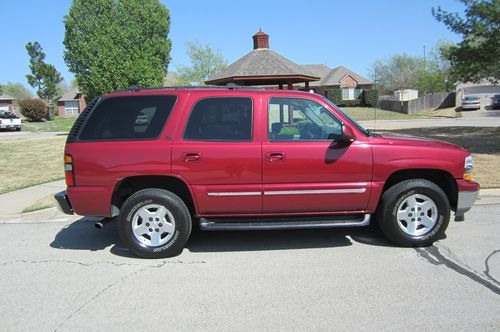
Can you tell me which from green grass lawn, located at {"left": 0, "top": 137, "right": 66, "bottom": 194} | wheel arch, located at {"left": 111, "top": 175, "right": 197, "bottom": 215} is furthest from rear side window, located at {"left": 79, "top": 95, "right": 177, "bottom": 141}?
green grass lawn, located at {"left": 0, "top": 137, "right": 66, "bottom": 194}

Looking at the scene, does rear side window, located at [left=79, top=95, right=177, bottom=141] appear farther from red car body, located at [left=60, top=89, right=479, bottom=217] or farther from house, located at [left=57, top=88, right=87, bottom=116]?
house, located at [left=57, top=88, right=87, bottom=116]

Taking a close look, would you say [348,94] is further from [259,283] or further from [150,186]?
[259,283]

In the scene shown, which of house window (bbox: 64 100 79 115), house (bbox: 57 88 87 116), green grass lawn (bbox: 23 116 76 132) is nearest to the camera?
green grass lawn (bbox: 23 116 76 132)

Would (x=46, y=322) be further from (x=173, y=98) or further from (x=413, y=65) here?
(x=413, y=65)

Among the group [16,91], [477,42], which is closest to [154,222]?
[477,42]

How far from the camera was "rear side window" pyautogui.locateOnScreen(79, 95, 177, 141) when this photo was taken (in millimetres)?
5094

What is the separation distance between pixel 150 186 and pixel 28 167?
9385 millimetres

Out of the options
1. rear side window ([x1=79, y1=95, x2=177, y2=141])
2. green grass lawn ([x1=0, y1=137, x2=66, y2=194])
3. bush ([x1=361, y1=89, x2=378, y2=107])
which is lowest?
green grass lawn ([x1=0, y1=137, x2=66, y2=194])

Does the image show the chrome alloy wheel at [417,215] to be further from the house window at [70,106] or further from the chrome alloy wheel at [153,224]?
the house window at [70,106]

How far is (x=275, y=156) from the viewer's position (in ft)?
16.3

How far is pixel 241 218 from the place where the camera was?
5.26 metres

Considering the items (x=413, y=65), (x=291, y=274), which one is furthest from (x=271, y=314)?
(x=413, y=65)

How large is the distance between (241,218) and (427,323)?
2428 mm

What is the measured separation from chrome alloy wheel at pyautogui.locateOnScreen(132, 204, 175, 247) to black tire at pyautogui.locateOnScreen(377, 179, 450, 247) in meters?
2.56
